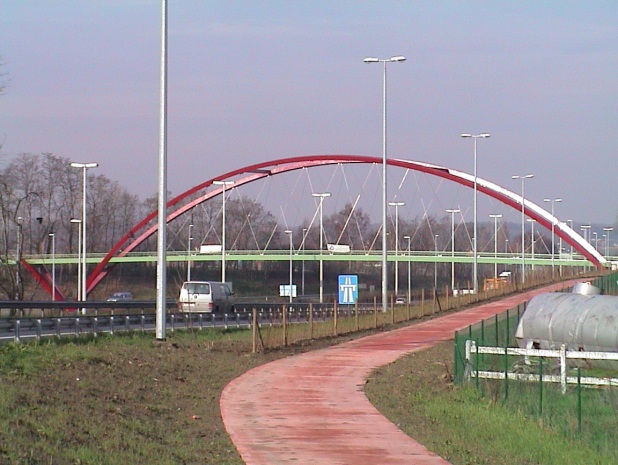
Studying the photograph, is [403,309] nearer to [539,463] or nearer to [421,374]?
[421,374]

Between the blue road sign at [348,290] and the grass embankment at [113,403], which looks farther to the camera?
the blue road sign at [348,290]

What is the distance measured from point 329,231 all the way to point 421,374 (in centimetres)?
15068

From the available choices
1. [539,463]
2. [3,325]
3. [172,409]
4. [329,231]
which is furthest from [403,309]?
[329,231]

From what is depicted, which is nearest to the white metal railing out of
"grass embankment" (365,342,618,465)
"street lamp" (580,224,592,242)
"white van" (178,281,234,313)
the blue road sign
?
"grass embankment" (365,342,618,465)

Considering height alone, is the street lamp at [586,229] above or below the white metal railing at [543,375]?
above


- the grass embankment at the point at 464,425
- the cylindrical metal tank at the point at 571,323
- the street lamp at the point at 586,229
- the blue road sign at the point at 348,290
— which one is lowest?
the grass embankment at the point at 464,425

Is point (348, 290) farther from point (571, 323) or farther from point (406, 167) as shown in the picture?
point (406, 167)

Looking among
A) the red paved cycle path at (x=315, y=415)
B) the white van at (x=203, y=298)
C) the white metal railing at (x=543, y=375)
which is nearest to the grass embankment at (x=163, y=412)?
the red paved cycle path at (x=315, y=415)

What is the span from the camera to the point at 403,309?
4791 centimetres

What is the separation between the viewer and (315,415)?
59.6ft

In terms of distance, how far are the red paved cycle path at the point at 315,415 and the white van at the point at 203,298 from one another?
2191 centimetres

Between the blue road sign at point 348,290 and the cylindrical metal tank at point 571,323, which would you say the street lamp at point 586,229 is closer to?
the blue road sign at point 348,290

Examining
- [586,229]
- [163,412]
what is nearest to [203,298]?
[163,412]

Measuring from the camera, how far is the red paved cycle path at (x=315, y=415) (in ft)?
46.2
